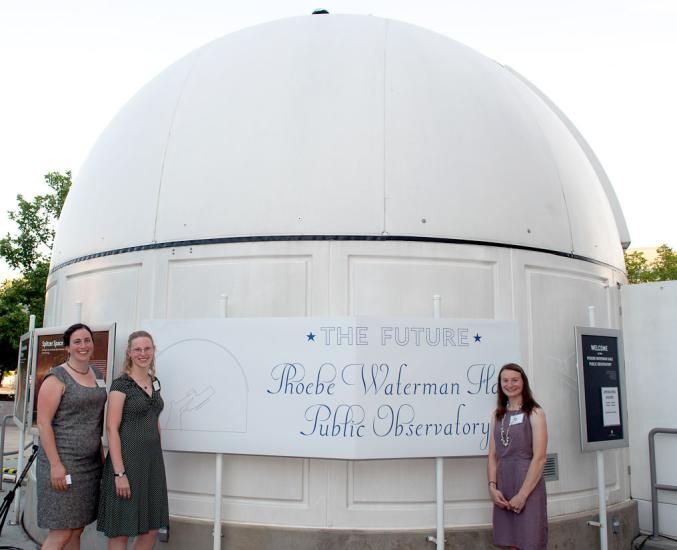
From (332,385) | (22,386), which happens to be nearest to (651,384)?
(332,385)

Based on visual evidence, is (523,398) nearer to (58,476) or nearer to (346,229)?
(346,229)

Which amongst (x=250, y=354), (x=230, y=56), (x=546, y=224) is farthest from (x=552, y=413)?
(x=230, y=56)

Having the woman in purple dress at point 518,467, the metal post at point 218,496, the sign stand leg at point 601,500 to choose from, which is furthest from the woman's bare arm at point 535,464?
the metal post at point 218,496

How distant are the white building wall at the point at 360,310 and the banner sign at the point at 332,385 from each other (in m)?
0.22

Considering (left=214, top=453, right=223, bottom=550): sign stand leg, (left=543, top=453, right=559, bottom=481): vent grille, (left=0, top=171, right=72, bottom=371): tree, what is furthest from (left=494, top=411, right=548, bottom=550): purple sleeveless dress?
(left=0, top=171, right=72, bottom=371): tree

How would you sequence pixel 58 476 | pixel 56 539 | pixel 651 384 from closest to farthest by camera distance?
pixel 58 476 < pixel 56 539 < pixel 651 384

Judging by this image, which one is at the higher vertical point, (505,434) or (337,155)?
(337,155)

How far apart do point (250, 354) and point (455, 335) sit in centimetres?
161

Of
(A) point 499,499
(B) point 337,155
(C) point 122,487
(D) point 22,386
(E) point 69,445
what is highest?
(B) point 337,155

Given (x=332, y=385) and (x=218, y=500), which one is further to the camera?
(x=218, y=500)

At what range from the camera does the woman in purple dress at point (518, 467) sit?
4.16 meters

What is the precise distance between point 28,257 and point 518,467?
20.7 meters

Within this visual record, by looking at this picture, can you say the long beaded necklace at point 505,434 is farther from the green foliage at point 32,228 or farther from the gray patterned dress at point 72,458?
the green foliage at point 32,228

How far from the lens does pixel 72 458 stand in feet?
12.9
